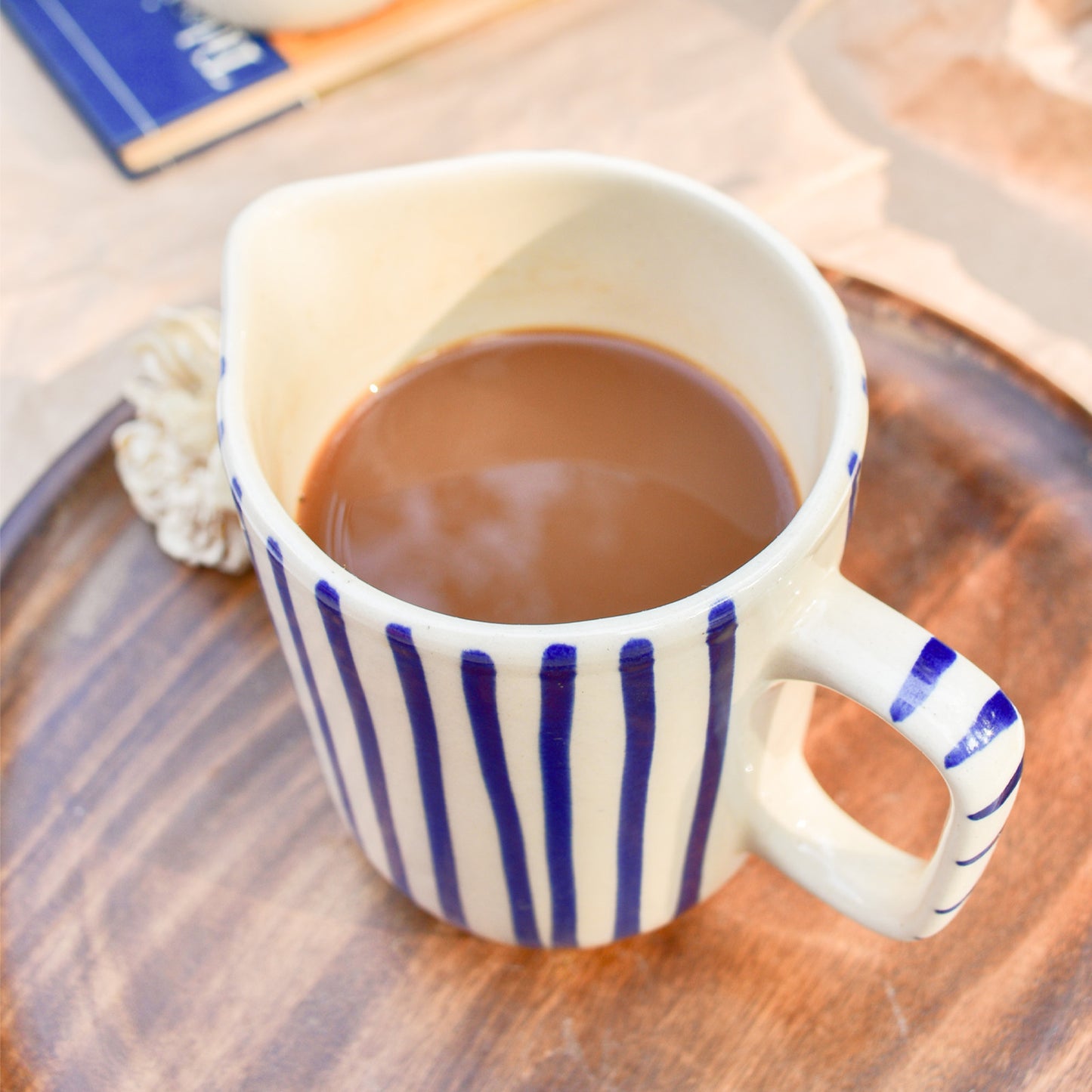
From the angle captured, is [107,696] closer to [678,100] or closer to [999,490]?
[999,490]

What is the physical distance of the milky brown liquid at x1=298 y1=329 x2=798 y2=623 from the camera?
1.60ft

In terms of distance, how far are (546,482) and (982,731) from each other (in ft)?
0.80

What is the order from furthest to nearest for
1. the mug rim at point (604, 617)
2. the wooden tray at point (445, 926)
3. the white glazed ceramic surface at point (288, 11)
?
the white glazed ceramic surface at point (288, 11), the wooden tray at point (445, 926), the mug rim at point (604, 617)

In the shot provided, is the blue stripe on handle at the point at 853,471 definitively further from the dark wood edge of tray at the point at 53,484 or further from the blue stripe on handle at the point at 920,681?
the dark wood edge of tray at the point at 53,484

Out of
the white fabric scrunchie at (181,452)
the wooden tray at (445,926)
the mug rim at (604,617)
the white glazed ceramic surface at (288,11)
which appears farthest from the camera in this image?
the white glazed ceramic surface at (288,11)

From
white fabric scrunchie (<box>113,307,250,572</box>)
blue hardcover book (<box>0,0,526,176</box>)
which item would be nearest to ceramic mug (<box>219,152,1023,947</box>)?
white fabric scrunchie (<box>113,307,250,572</box>)

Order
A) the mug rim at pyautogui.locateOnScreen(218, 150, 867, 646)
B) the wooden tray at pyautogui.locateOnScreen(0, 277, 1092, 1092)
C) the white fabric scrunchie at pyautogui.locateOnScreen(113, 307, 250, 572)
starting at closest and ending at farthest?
the mug rim at pyautogui.locateOnScreen(218, 150, 867, 646) → the wooden tray at pyautogui.locateOnScreen(0, 277, 1092, 1092) → the white fabric scrunchie at pyautogui.locateOnScreen(113, 307, 250, 572)

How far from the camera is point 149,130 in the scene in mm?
1041

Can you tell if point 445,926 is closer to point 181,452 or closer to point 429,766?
point 429,766

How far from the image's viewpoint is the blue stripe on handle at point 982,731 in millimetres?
360

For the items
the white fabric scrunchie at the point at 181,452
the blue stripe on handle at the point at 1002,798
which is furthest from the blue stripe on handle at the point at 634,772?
the white fabric scrunchie at the point at 181,452

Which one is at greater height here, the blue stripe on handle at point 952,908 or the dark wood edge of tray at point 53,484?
the dark wood edge of tray at point 53,484

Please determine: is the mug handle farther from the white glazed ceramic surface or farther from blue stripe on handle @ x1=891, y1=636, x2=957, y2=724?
the white glazed ceramic surface

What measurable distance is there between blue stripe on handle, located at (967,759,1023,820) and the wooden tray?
6.3 inches
